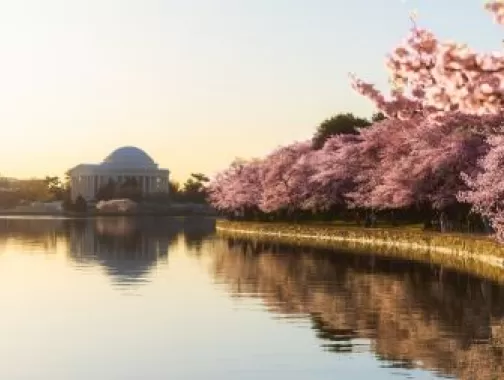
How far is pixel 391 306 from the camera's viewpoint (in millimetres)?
27578

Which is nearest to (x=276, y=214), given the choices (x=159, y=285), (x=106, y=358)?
(x=159, y=285)

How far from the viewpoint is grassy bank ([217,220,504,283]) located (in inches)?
1702

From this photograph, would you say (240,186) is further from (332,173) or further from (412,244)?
(412,244)

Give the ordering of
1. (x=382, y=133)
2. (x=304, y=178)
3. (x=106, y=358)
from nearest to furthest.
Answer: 1. (x=106, y=358)
2. (x=382, y=133)
3. (x=304, y=178)

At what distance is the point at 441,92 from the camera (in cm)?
1057

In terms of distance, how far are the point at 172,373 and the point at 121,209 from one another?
593 feet

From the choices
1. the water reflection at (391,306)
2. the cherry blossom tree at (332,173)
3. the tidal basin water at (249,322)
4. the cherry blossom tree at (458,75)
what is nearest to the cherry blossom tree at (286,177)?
the cherry blossom tree at (332,173)

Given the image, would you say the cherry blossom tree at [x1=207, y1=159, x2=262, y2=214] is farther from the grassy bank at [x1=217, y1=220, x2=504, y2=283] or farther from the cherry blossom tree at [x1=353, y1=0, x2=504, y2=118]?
the cherry blossom tree at [x1=353, y1=0, x2=504, y2=118]

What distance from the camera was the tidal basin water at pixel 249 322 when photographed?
1798 cm

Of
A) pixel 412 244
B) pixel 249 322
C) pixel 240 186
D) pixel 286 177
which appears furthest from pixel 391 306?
pixel 240 186

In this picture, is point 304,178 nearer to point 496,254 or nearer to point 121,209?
point 496,254

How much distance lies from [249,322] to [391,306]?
5218mm

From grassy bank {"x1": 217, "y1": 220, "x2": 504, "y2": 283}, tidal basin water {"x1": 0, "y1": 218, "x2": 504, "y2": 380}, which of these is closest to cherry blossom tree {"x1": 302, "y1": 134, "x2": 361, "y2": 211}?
grassy bank {"x1": 217, "y1": 220, "x2": 504, "y2": 283}

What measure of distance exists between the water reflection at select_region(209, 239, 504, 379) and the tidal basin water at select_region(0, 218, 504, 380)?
4 centimetres
